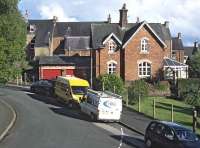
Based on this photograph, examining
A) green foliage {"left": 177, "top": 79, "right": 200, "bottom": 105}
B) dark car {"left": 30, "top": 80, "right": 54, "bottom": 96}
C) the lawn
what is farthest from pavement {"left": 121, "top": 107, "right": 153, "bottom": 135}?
dark car {"left": 30, "top": 80, "right": 54, "bottom": 96}

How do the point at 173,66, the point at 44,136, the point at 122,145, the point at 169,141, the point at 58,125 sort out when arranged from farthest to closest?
the point at 173,66 → the point at 58,125 → the point at 44,136 → the point at 122,145 → the point at 169,141

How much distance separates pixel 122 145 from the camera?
32750mm

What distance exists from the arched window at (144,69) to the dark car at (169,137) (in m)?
40.9

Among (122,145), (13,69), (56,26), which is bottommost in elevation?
(122,145)

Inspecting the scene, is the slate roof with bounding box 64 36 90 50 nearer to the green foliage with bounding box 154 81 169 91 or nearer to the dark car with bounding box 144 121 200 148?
the green foliage with bounding box 154 81 169 91

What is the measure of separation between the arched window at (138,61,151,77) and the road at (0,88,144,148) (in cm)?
2274

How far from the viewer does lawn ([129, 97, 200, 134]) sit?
4750 centimetres

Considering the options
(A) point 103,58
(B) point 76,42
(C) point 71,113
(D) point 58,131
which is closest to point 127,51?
(A) point 103,58

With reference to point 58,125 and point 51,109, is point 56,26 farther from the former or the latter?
point 58,125

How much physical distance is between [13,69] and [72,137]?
538 inches

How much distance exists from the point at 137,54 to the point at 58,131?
3652 cm

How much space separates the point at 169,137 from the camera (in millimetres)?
30250

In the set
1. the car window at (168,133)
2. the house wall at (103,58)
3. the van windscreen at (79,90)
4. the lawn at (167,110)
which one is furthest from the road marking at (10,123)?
the house wall at (103,58)

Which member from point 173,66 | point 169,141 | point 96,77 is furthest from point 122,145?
point 173,66
